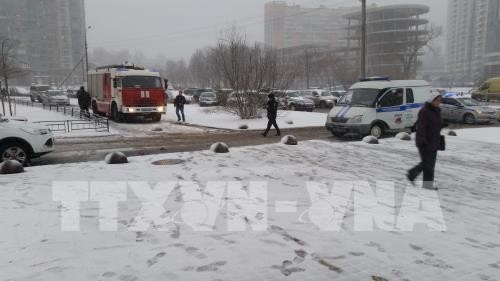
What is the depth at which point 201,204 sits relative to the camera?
21.0 feet

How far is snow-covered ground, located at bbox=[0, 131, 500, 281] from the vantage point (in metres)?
4.24

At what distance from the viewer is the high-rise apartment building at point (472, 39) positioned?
109 m

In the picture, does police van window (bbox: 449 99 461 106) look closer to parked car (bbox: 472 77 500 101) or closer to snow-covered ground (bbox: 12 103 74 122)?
parked car (bbox: 472 77 500 101)

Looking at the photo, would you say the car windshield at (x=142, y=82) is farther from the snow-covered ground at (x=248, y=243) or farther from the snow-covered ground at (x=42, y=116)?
the snow-covered ground at (x=248, y=243)

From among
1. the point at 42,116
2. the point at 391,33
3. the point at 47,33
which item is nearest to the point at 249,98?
the point at 42,116

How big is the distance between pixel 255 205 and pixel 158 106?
16.8 metres

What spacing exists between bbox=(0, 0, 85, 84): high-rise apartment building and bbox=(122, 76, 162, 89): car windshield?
10742cm

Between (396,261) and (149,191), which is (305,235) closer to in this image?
(396,261)

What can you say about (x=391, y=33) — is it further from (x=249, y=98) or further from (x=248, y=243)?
(x=248, y=243)

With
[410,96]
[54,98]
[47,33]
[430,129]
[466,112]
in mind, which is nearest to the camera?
[430,129]

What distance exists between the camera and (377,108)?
14875 mm

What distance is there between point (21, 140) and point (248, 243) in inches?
305

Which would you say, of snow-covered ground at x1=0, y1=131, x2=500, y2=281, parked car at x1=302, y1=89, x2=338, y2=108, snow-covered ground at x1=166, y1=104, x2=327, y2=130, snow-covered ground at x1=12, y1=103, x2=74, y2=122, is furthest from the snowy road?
parked car at x1=302, y1=89, x2=338, y2=108

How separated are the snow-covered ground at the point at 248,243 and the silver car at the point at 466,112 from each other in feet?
46.9
